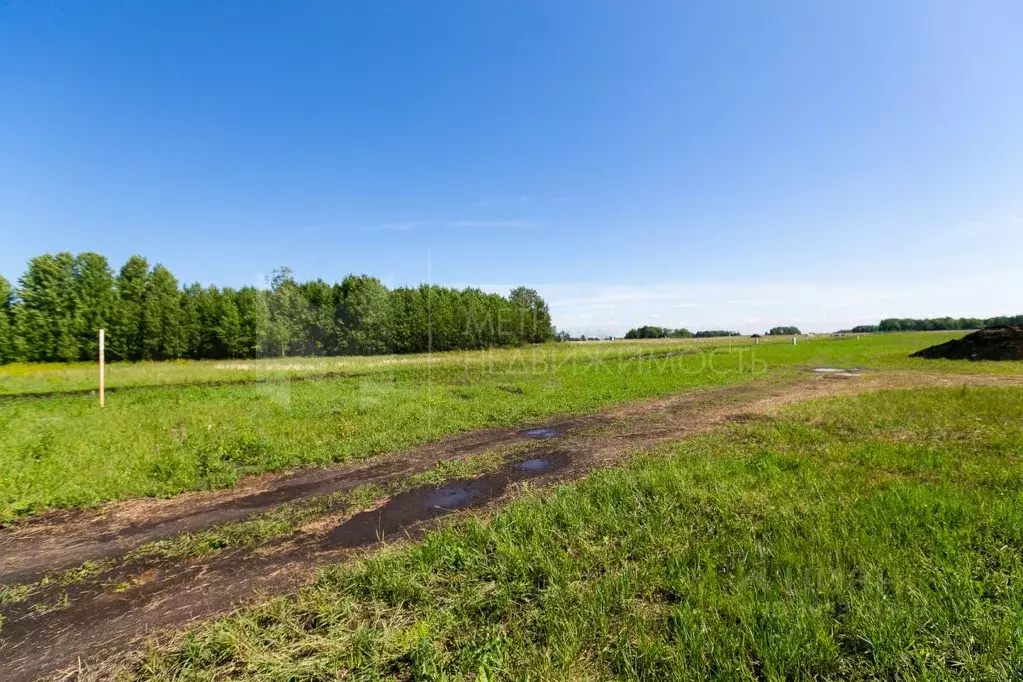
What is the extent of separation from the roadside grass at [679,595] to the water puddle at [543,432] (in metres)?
5.31

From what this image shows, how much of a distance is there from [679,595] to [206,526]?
7.17 meters

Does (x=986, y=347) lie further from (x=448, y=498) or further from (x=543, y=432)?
(x=448, y=498)

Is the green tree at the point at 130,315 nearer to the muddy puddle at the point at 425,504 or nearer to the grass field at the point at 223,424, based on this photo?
the grass field at the point at 223,424

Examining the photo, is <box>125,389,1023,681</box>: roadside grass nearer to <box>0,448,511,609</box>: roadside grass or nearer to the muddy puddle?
the muddy puddle

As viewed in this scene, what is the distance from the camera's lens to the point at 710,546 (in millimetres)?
5078

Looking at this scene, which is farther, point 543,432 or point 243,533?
point 543,432

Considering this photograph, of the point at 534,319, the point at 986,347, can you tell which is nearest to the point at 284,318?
the point at 534,319

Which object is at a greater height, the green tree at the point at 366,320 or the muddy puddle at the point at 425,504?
the green tree at the point at 366,320

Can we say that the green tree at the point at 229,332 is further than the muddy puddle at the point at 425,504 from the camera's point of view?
Yes

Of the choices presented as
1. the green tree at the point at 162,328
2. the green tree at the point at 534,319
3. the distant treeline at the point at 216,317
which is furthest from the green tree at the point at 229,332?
the green tree at the point at 534,319

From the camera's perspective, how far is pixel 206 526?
21.7ft

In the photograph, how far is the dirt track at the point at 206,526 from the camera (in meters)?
4.16

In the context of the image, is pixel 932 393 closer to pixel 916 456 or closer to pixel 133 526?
pixel 916 456

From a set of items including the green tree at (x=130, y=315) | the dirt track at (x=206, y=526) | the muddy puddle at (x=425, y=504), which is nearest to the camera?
the dirt track at (x=206, y=526)
